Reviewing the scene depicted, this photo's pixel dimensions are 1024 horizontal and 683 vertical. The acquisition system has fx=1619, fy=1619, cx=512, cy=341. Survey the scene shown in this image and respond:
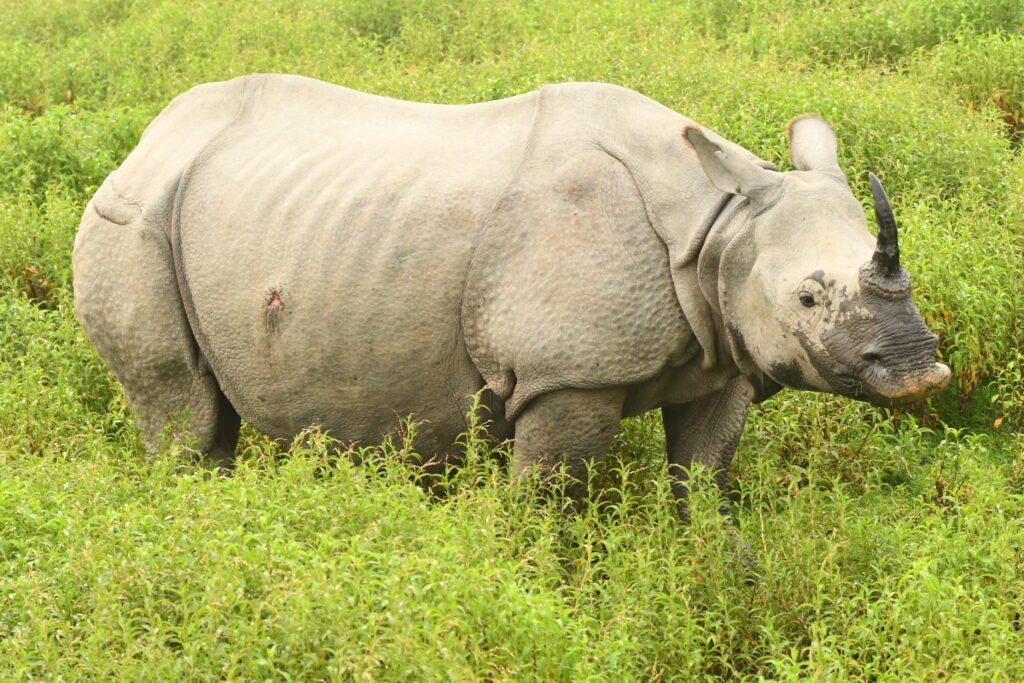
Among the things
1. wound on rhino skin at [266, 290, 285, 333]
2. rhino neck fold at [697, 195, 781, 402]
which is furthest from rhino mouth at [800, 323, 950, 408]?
wound on rhino skin at [266, 290, 285, 333]

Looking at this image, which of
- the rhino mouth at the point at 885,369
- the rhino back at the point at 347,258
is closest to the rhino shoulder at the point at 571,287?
the rhino back at the point at 347,258

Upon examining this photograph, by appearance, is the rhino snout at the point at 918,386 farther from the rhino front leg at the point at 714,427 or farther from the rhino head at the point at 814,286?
the rhino front leg at the point at 714,427

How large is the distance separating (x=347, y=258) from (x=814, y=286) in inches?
70.9

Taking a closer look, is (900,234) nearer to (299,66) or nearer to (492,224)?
(492,224)

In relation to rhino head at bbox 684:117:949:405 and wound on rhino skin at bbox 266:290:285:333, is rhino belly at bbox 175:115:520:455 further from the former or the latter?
rhino head at bbox 684:117:949:405

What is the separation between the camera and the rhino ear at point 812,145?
589 centimetres

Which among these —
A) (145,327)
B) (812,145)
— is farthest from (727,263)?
(145,327)

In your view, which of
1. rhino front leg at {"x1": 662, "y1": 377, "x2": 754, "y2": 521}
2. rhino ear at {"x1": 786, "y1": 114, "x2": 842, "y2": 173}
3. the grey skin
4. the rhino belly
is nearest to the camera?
the grey skin

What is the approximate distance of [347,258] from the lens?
6.14 m

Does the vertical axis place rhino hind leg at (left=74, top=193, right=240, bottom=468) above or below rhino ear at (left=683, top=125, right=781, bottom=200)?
below

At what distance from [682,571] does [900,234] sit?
3048 millimetres

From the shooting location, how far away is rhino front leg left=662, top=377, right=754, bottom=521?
6.18 metres

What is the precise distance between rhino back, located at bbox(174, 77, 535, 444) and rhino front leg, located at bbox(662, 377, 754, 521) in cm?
84

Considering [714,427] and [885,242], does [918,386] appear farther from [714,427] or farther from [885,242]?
[714,427]
